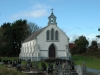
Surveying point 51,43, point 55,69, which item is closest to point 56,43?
point 51,43

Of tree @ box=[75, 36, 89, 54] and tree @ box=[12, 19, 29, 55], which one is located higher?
tree @ box=[12, 19, 29, 55]

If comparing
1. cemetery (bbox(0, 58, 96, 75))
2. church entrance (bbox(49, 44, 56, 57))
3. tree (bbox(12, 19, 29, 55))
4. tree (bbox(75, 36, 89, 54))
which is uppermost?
tree (bbox(12, 19, 29, 55))

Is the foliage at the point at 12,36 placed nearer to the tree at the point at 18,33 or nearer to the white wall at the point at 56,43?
the tree at the point at 18,33

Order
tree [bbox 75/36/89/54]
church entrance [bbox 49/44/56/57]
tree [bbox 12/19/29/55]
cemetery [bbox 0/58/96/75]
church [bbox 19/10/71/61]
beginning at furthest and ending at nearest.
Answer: tree [bbox 12/19/29/55]
tree [bbox 75/36/89/54]
church entrance [bbox 49/44/56/57]
church [bbox 19/10/71/61]
cemetery [bbox 0/58/96/75]

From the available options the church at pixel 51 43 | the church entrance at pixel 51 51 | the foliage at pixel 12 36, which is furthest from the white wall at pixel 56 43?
the foliage at pixel 12 36

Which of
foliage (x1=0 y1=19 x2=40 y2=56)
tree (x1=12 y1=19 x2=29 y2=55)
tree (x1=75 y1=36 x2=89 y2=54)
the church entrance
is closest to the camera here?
the church entrance

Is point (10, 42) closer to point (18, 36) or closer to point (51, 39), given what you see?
point (18, 36)

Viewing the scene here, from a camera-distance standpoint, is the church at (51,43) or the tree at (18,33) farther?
the tree at (18,33)

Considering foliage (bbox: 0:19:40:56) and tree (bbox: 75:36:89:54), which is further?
foliage (bbox: 0:19:40:56)

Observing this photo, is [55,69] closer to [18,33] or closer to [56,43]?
[56,43]

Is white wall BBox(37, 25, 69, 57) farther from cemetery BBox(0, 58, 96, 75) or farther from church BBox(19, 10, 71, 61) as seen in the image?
cemetery BBox(0, 58, 96, 75)

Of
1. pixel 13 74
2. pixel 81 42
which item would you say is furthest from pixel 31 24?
pixel 13 74

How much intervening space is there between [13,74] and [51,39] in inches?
1683

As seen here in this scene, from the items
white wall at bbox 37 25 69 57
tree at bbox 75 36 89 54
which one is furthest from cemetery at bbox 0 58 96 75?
tree at bbox 75 36 89 54
